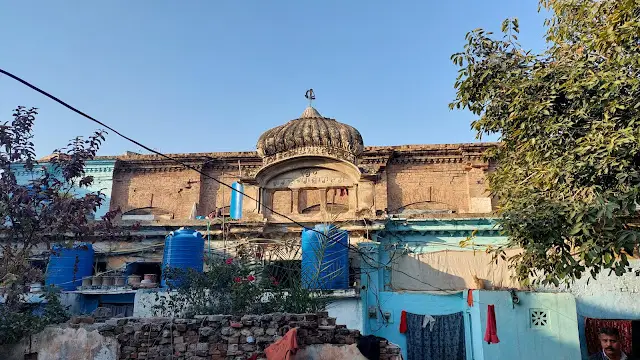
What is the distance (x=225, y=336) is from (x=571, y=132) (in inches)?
239

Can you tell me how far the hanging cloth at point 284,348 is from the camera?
7.19 metres

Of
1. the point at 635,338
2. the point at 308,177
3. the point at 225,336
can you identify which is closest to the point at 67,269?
the point at 308,177

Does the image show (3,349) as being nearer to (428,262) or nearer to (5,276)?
(5,276)

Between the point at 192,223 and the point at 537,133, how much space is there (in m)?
8.38

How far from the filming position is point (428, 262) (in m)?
12.0

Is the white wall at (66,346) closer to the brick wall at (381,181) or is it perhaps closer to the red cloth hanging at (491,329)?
the red cloth hanging at (491,329)

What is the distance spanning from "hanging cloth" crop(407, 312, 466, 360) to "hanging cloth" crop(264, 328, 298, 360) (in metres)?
4.70

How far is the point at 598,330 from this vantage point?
438 inches

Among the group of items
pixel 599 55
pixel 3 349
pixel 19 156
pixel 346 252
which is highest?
pixel 599 55

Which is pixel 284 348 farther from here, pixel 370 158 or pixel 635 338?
pixel 370 158

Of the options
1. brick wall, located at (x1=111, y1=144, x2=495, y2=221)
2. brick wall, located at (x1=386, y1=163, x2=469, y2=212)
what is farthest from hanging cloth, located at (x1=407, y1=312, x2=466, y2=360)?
brick wall, located at (x1=386, y1=163, x2=469, y2=212)

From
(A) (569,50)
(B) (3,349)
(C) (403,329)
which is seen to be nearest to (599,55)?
(A) (569,50)

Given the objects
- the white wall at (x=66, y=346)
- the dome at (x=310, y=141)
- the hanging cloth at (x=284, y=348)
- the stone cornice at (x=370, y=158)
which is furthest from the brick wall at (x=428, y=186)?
the white wall at (x=66, y=346)

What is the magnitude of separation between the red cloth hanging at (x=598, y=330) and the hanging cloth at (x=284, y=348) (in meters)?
7.30
